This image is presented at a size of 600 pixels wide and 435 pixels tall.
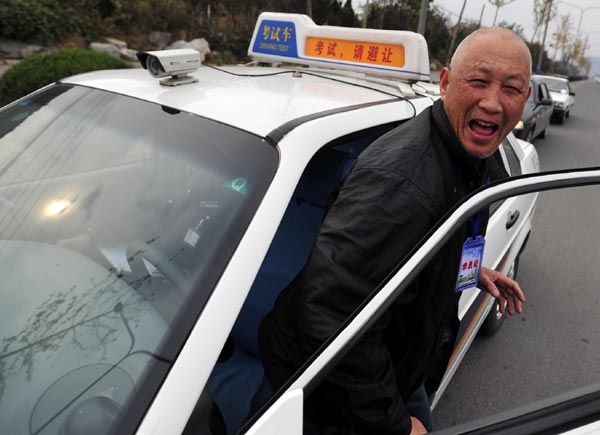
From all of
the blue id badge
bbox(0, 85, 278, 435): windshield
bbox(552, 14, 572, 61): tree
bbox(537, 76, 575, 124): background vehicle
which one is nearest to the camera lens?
bbox(0, 85, 278, 435): windshield

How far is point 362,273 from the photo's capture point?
1067 millimetres

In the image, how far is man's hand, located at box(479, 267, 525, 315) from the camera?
1.69 meters

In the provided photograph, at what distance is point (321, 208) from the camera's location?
6.06 ft

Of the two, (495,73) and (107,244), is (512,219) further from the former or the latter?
(107,244)

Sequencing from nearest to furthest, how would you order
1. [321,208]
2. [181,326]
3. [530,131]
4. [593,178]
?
[181,326] → [593,178] → [321,208] → [530,131]

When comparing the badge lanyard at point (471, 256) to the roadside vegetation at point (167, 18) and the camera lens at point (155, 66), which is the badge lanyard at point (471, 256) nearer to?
the camera lens at point (155, 66)

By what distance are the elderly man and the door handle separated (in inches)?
45.8

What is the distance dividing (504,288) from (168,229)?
1258 millimetres

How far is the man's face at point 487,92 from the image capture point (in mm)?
1243

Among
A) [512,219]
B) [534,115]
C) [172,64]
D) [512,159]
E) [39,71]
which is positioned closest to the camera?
[172,64]

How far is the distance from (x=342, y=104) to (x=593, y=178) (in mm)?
762

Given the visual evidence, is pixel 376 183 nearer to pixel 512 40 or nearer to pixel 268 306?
pixel 512 40

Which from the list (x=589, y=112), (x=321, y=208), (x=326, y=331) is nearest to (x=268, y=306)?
(x=321, y=208)

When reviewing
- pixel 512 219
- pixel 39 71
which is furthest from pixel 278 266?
pixel 39 71
